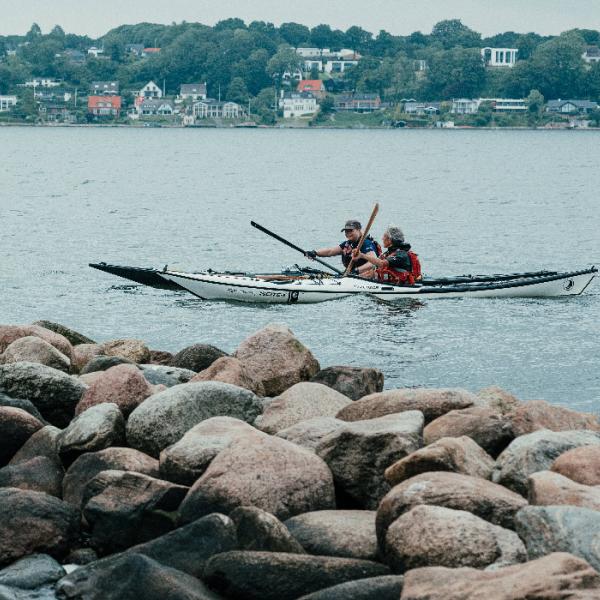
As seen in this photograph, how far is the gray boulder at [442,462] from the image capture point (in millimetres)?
8688

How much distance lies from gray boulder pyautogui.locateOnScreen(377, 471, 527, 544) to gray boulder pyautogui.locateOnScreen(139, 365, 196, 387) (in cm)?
503

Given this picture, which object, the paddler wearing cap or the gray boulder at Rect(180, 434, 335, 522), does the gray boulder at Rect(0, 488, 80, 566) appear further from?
the paddler wearing cap

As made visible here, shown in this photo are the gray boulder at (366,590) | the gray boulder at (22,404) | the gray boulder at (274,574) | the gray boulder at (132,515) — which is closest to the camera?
the gray boulder at (366,590)

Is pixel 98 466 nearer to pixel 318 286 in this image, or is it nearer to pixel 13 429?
pixel 13 429

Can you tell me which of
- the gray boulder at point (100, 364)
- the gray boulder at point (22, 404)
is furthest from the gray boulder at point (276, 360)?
the gray boulder at point (22, 404)

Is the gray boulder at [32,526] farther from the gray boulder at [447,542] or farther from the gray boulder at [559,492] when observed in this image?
the gray boulder at [559,492]

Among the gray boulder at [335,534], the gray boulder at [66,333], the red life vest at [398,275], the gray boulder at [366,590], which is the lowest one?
the red life vest at [398,275]

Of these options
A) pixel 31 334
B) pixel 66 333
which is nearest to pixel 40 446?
pixel 31 334

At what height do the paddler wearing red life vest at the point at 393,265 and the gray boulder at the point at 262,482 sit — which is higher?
the gray boulder at the point at 262,482

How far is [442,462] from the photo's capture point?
8.67 metres

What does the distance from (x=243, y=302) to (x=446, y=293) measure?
11.4ft

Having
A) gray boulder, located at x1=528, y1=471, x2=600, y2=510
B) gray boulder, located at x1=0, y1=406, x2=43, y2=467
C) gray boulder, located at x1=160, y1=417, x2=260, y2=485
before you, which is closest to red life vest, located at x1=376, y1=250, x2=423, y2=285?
gray boulder, located at x1=0, y1=406, x2=43, y2=467

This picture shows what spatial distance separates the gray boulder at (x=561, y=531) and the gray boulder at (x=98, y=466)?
289 cm

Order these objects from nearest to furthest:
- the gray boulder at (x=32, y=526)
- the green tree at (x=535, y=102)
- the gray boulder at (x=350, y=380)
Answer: the gray boulder at (x=32, y=526)
the gray boulder at (x=350, y=380)
the green tree at (x=535, y=102)
